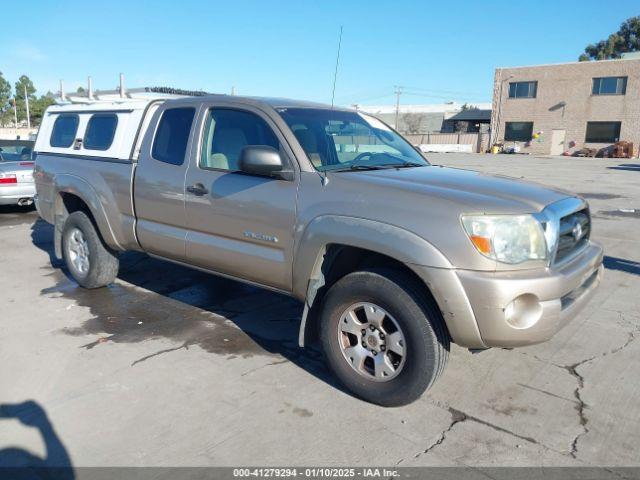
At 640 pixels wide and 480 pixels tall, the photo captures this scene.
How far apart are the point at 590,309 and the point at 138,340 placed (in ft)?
14.1

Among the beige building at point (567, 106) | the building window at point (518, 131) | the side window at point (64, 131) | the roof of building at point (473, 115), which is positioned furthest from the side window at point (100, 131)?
the roof of building at point (473, 115)

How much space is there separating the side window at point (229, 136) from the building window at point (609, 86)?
48.7m

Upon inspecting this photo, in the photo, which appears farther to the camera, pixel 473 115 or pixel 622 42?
pixel 622 42

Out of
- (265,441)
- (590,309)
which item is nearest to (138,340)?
(265,441)

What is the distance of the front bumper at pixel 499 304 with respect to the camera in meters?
2.96

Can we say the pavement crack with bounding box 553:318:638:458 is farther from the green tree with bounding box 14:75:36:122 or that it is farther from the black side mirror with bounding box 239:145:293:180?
the green tree with bounding box 14:75:36:122

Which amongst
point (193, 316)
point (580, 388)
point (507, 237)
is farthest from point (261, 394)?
point (580, 388)

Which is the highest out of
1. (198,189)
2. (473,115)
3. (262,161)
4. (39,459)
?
(473,115)

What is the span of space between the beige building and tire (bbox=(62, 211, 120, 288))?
4825 centimetres

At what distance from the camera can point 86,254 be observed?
5836mm

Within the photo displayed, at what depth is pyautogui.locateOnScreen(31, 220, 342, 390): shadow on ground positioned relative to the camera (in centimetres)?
433

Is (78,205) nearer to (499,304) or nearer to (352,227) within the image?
(352,227)

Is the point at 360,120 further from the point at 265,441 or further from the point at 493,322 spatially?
the point at 265,441

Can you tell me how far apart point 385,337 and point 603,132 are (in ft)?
164
